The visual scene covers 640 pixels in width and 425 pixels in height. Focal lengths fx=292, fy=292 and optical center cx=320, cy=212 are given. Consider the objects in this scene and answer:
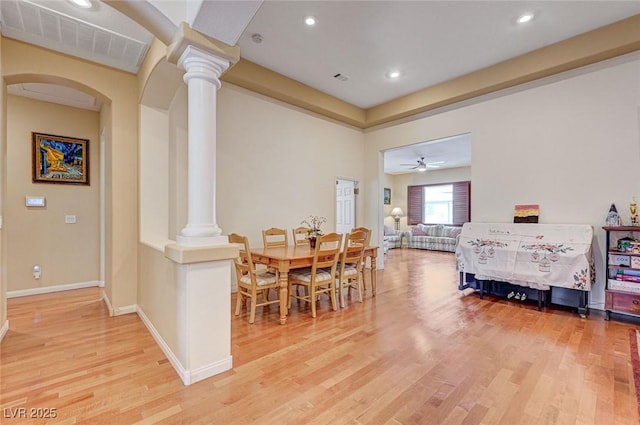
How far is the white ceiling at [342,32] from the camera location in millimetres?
2420

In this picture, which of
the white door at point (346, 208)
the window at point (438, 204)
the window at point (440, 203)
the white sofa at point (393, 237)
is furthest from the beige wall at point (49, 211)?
the window at point (438, 204)

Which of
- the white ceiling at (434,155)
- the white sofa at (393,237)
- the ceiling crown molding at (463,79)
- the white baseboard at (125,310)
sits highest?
the ceiling crown molding at (463,79)

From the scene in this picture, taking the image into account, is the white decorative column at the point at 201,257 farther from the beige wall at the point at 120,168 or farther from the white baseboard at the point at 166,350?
the beige wall at the point at 120,168

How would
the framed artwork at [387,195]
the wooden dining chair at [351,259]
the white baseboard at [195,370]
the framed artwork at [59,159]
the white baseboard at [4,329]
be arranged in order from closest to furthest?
1. the white baseboard at [195,370]
2. the white baseboard at [4,329]
3. the wooden dining chair at [351,259]
4. the framed artwork at [59,159]
5. the framed artwork at [387,195]

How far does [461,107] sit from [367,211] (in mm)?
2616

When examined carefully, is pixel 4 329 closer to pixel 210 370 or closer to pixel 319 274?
pixel 210 370

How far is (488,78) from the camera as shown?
431 cm

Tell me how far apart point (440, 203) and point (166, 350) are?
10.0 metres

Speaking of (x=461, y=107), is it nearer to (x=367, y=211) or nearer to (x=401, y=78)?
(x=401, y=78)

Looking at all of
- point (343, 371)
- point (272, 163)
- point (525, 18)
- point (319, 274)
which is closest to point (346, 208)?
point (272, 163)

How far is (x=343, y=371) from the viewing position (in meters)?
2.18

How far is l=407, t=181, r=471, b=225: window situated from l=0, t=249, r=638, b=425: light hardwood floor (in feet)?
22.5

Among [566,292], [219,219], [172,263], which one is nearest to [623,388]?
[566,292]

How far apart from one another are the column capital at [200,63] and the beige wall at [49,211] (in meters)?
3.46
